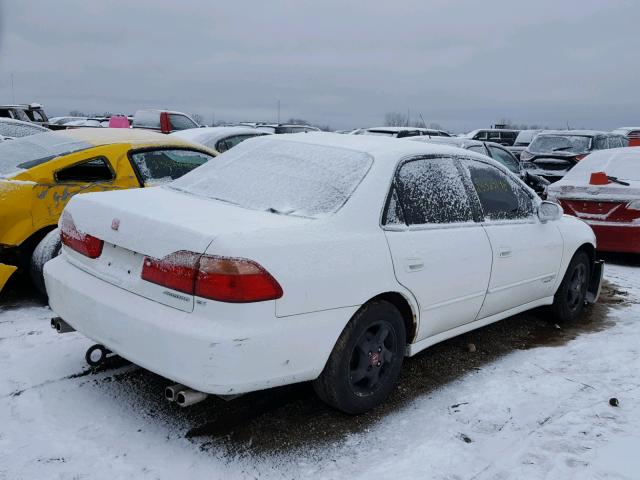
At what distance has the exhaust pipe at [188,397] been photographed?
9.34 ft

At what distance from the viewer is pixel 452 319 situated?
3.99 metres

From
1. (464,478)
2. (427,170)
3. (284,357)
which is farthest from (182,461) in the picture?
(427,170)

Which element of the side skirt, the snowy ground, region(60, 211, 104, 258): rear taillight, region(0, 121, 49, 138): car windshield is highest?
region(0, 121, 49, 138): car windshield

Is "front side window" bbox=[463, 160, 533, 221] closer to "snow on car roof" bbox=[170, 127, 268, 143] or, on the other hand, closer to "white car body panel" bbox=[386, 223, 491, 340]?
"white car body panel" bbox=[386, 223, 491, 340]

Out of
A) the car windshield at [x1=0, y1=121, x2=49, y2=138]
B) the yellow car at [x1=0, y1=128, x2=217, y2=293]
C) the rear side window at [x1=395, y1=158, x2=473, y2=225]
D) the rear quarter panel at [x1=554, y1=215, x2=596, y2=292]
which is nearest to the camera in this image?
the rear side window at [x1=395, y1=158, x2=473, y2=225]

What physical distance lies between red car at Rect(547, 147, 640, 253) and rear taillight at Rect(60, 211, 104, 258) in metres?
6.25

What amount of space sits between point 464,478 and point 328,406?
95cm

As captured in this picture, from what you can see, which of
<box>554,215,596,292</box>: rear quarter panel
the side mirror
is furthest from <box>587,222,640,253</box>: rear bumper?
the side mirror

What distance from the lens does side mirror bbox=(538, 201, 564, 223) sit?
476 centimetres

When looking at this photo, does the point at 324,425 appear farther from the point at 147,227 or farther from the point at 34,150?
the point at 34,150

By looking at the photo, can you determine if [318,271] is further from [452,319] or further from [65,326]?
[65,326]

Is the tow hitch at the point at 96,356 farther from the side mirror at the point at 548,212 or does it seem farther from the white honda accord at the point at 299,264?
the side mirror at the point at 548,212

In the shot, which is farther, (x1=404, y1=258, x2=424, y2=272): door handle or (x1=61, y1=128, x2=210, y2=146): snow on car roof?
(x1=61, y1=128, x2=210, y2=146): snow on car roof

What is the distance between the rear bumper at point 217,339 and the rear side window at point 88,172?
2243 millimetres
